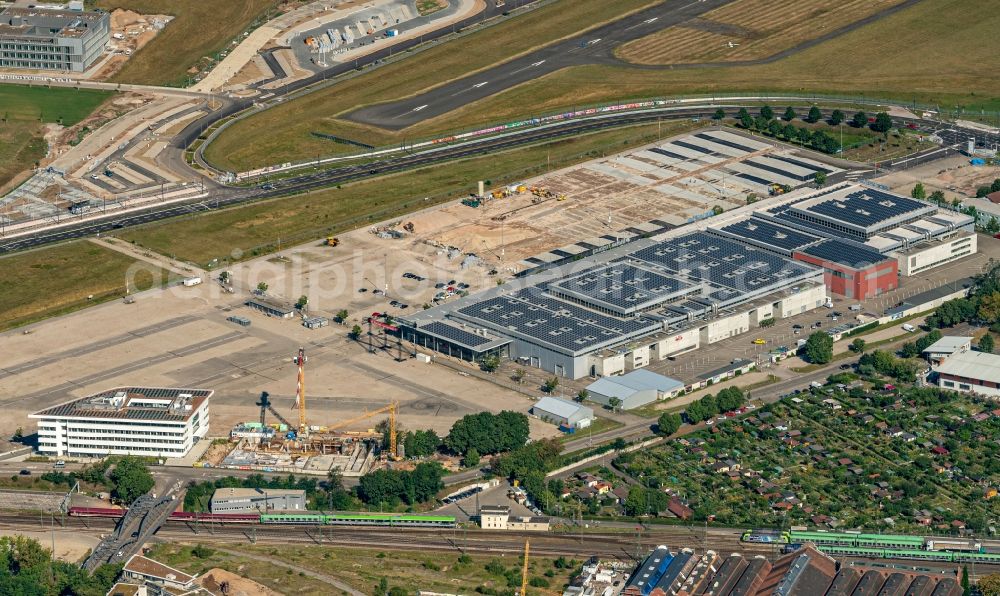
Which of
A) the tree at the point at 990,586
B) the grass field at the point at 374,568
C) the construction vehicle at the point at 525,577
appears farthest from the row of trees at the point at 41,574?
the tree at the point at 990,586

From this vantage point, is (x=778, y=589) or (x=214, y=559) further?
(x=214, y=559)

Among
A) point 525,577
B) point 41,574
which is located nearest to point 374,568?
point 525,577

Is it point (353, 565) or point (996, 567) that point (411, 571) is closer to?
point (353, 565)

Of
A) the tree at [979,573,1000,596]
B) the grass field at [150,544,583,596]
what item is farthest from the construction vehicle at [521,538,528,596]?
the tree at [979,573,1000,596]

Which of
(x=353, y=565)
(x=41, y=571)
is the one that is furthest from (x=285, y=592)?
(x=41, y=571)

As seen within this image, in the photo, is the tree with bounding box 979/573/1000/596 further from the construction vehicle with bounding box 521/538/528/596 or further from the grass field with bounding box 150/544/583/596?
the construction vehicle with bounding box 521/538/528/596

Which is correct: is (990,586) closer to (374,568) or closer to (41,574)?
(374,568)
